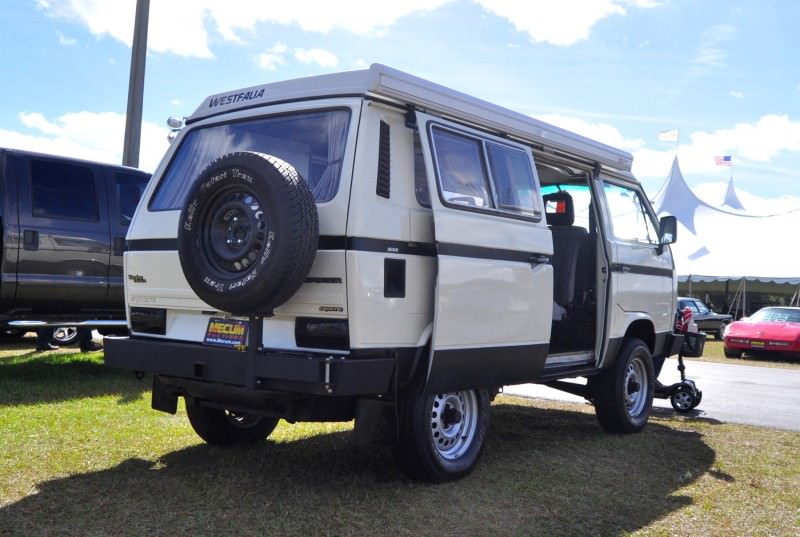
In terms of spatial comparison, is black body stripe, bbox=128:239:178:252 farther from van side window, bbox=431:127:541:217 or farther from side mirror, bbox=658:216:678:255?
side mirror, bbox=658:216:678:255

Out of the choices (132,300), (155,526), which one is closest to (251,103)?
(132,300)

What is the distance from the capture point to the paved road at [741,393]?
8.82 m

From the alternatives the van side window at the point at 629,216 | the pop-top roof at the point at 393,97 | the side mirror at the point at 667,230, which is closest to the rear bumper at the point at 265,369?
the pop-top roof at the point at 393,97

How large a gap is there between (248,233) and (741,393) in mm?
8863

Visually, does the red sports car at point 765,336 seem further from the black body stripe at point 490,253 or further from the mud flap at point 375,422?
the mud flap at point 375,422

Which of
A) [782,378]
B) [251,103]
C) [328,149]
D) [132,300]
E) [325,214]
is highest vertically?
[251,103]

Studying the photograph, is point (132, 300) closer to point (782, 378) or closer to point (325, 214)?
point (325, 214)

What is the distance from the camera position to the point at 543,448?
6.50m

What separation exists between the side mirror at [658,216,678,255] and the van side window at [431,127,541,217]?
8.11 ft

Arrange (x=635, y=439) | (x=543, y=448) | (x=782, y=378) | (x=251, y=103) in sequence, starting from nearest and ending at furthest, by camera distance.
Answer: (x=251, y=103)
(x=543, y=448)
(x=635, y=439)
(x=782, y=378)

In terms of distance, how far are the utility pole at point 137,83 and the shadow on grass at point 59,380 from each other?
2.87 m

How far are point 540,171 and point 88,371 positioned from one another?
573 centimetres

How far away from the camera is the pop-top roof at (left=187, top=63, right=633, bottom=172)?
4672 mm

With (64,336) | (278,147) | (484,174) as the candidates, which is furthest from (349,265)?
(64,336)
